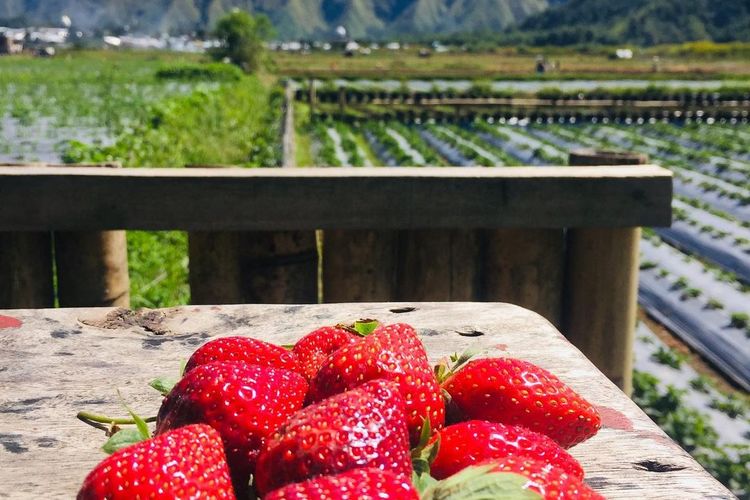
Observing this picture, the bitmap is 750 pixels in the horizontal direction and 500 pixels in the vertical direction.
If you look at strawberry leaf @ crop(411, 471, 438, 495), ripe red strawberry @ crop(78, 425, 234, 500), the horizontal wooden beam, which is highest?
the horizontal wooden beam

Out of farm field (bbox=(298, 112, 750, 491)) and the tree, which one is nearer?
farm field (bbox=(298, 112, 750, 491))

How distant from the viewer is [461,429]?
1.17m

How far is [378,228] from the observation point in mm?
2861

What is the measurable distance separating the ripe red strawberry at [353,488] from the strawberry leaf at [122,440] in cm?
33

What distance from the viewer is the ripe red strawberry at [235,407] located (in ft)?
3.73

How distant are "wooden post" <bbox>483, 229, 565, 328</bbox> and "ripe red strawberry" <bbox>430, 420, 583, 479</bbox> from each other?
6.18 feet

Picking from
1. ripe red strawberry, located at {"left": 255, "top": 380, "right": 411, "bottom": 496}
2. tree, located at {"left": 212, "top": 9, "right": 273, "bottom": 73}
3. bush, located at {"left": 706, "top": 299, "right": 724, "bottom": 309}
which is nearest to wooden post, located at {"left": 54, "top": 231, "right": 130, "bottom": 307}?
ripe red strawberry, located at {"left": 255, "top": 380, "right": 411, "bottom": 496}

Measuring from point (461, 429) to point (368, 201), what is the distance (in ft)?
5.63

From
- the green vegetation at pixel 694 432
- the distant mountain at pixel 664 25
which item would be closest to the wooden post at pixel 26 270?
the green vegetation at pixel 694 432

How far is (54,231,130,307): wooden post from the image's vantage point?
9.79ft

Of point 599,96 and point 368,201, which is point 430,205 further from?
point 599,96

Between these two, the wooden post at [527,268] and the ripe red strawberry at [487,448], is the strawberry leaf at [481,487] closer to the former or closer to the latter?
the ripe red strawberry at [487,448]

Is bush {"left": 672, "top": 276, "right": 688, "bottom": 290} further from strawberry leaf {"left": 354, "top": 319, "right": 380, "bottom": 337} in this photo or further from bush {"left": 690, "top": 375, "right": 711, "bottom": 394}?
strawberry leaf {"left": 354, "top": 319, "right": 380, "bottom": 337}

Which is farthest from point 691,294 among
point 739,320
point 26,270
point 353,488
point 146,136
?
point 353,488
